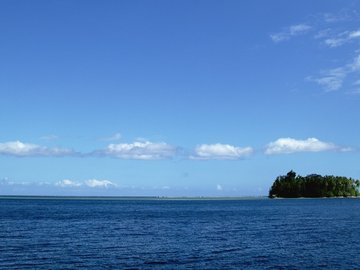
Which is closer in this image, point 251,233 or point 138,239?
point 138,239

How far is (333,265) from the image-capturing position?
1796 inches

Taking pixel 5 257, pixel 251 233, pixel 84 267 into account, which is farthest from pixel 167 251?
pixel 251 233

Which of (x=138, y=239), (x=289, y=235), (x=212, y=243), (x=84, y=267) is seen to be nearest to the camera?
(x=84, y=267)

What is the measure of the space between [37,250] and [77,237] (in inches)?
613

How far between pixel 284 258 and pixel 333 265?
5.76 m

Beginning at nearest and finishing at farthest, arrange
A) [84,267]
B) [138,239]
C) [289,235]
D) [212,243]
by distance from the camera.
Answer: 1. [84,267]
2. [212,243]
3. [138,239]
4. [289,235]

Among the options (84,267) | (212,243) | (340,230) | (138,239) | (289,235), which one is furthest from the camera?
(340,230)

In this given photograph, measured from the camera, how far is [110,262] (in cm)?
4628

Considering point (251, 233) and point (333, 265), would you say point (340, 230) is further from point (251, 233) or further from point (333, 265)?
point (333, 265)

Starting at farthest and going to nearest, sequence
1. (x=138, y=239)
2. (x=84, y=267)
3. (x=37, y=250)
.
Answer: (x=138, y=239), (x=37, y=250), (x=84, y=267)

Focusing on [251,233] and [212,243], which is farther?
[251,233]

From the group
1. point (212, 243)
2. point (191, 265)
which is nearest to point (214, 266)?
point (191, 265)

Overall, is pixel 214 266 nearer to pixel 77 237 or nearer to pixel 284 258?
pixel 284 258

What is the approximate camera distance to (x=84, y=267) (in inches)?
1716
